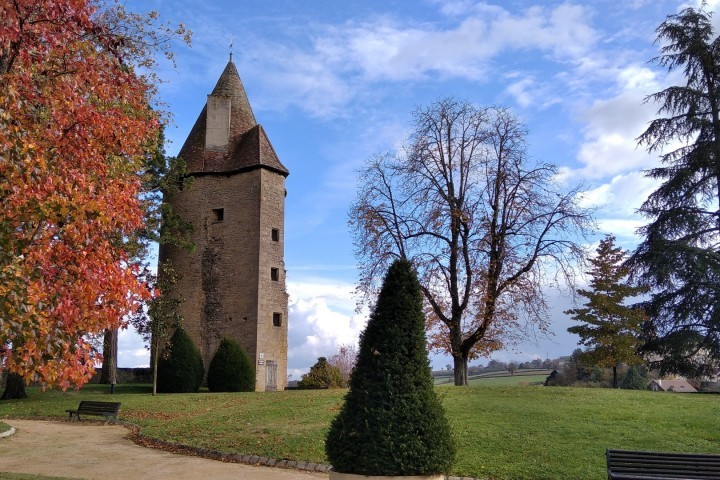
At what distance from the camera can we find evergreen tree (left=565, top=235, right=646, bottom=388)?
29.4 meters

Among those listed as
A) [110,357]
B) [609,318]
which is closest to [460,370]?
[609,318]

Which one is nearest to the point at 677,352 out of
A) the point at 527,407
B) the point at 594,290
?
the point at 594,290

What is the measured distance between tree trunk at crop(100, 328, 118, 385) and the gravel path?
49.3 ft

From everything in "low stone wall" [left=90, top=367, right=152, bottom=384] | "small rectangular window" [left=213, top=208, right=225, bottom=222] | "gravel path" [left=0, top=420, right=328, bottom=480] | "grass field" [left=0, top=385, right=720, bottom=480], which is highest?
"small rectangular window" [left=213, top=208, right=225, bottom=222]

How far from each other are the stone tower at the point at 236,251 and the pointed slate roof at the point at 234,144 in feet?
0.25

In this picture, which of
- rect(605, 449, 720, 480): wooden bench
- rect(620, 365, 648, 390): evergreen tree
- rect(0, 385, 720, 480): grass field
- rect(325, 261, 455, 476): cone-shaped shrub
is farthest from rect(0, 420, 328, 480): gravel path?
rect(620, 365, 648, 390): evergreen tree

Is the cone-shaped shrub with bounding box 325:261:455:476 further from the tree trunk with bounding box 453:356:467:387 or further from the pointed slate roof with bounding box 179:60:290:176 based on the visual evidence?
the pointed slate roof with bounding box 179:60:290:176

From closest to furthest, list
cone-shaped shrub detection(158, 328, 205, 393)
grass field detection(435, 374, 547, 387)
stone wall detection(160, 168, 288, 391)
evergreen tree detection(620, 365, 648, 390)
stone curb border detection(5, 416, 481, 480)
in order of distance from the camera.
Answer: stone curb border detection(5, 416, 481, 480), grass field detection(435, 374, 547, 387), cone-shaped shrub detection(158, 328, 205, 393), stone wall detection(160, 168, 288, 391), evergreen tree detection(620, 365, 648, 390)

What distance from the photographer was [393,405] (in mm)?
7832

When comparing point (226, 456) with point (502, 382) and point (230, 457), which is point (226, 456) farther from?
point (502, 382)

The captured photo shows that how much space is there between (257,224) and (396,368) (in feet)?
89.1

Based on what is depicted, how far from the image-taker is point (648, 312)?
2859 centimetres

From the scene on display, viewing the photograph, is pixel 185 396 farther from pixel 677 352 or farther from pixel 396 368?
pixel 677 352

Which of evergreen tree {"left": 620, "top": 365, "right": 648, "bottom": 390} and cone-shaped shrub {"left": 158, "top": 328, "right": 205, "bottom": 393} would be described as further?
evergreen tree {"left": 620, "top": 365, "right": 648, "bottom": 390}
